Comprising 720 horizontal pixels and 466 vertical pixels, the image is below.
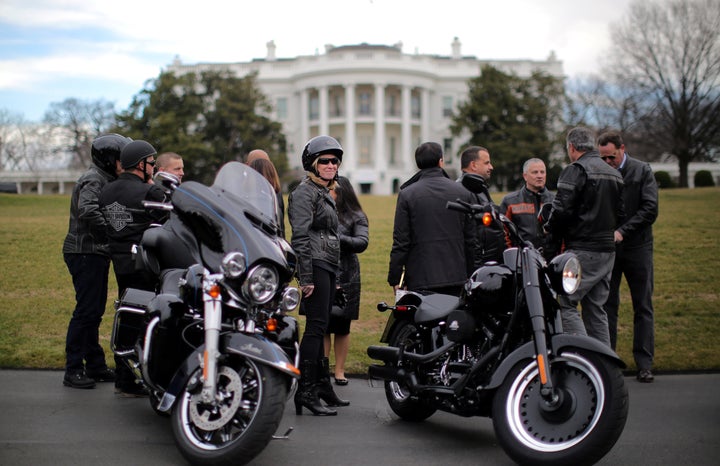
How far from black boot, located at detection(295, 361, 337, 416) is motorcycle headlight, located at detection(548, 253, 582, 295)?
222 centimetres

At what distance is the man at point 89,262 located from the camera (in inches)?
282

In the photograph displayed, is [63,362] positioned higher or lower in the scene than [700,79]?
lower

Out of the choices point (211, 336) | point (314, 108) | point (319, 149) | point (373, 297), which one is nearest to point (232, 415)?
point (211, 336)

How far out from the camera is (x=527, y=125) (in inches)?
2292

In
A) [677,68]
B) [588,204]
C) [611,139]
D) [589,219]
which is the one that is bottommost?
[589,219]

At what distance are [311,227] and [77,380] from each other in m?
2.59

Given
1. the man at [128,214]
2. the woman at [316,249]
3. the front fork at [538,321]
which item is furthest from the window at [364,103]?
the front fork at [538,321]

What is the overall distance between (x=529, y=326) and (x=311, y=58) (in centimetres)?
8626

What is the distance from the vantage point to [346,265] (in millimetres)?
7488

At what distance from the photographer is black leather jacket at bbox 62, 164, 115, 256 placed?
7.14m

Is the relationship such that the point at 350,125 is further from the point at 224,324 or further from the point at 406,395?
the point at 224,324

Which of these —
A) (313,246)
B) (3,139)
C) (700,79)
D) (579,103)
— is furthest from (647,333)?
(3,139)

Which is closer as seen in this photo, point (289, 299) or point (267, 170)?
point (289, 299)

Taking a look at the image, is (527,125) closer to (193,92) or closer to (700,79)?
(700,79)
